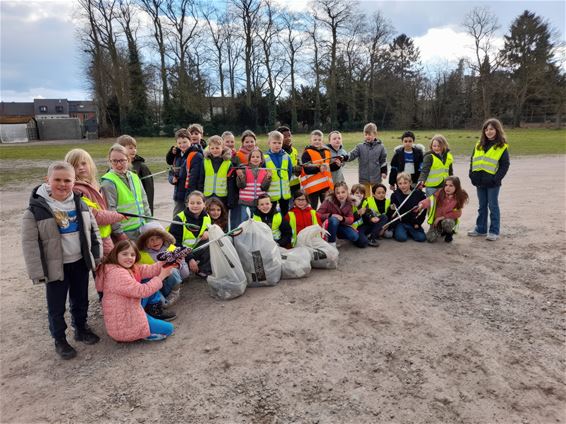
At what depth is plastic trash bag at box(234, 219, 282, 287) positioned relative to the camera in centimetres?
442

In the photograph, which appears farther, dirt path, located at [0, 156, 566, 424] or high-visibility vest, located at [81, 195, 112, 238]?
high-visibility vest, located at [81, 195, 112, 238]

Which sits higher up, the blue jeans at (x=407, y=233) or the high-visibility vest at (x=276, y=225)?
the high-visibility vest at (x=276, y=225)

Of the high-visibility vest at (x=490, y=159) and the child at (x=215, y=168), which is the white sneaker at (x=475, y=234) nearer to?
the high-visibility vest at (x=490, y=159)

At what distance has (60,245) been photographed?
3188 mm

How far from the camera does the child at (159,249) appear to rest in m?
4.10

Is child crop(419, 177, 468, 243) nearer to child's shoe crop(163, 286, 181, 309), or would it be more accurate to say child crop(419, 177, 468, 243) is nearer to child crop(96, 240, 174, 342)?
child's shoe crop(163, 286, 181, 309)

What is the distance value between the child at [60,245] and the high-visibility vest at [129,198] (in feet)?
2.42

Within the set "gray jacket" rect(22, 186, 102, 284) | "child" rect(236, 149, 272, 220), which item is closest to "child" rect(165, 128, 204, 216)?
"child" rect(236, 149, 272, 220)

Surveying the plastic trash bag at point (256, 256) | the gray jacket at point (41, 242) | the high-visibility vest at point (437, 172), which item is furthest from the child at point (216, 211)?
the high-visibility vest at point (437, 172)

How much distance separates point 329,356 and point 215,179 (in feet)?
9.98

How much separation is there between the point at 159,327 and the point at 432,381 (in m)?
2.21

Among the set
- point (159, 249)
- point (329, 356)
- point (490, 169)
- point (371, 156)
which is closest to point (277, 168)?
point (371, 156)

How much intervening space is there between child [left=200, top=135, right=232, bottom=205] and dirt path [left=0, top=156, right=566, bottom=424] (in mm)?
1331

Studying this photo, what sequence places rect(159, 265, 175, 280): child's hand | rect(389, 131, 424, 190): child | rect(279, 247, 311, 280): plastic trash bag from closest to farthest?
rect(159, 265, 175, 280): child's hand → rect(279, 247, 311, 280): plastic trash bag → rect(389, 131, 424, 190): child
